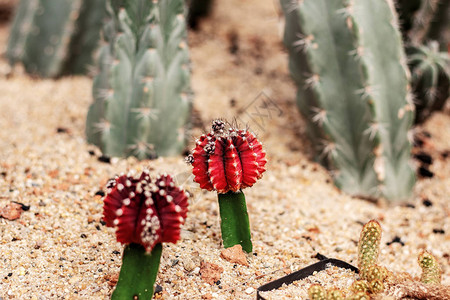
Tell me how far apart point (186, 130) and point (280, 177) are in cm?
66

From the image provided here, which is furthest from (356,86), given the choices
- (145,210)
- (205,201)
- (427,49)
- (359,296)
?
(145,210)

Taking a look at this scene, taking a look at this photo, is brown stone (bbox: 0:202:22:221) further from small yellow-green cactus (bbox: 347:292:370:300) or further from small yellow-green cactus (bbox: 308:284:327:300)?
small yellow-green cactus (bbox: 347:292:370:300)

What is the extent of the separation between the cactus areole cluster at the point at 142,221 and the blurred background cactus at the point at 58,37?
300cm

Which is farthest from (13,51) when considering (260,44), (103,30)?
(260,44)

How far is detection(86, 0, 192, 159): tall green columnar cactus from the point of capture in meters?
3.06

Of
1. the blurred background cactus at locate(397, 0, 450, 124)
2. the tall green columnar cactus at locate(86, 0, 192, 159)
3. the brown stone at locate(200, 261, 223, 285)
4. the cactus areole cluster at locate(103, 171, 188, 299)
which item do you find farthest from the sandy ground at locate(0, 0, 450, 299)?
the blurred background cactus at locate(397, 0, 450, 124)

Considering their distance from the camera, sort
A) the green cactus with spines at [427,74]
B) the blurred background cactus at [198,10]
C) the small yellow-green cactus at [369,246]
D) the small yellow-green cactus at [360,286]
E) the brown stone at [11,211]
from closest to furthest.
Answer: the small yellow-green cactus at [360,286]
the small yellow-green cactus at [369,246]
the brown stone at [11,211]
the green cactus with spines at [427,74]
the blurred background cactus at [198,10]

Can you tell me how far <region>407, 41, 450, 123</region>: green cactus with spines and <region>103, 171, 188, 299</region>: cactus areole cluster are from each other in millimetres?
2565

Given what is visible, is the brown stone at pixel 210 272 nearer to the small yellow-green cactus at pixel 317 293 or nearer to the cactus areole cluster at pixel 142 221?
the cactus areole cluster at pixel 142 221

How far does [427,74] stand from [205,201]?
1.95 meters

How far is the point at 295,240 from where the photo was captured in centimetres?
266

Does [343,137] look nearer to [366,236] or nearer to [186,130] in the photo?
[186,130]

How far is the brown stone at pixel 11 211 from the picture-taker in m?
2.46

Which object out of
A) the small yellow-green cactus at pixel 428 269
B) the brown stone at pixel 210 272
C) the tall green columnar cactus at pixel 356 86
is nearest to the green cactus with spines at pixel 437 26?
the tall green columnar cactus at pixel 356 86
